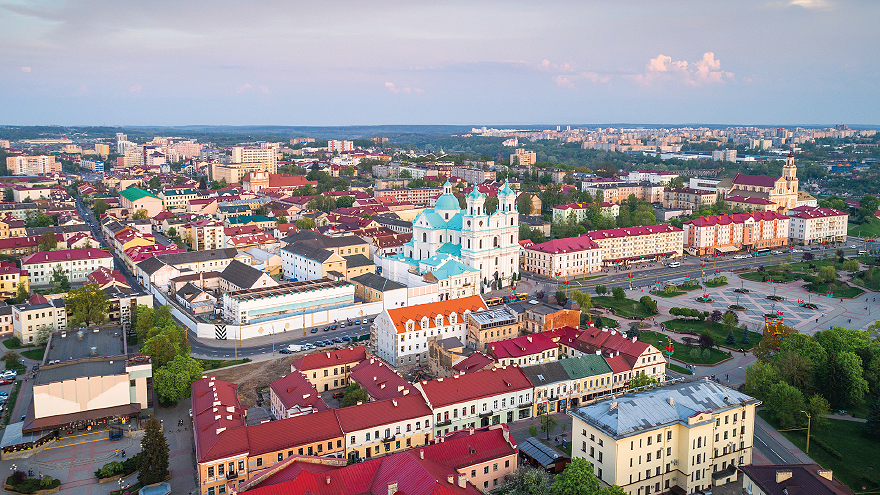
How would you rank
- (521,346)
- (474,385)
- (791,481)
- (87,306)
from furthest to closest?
(87,306) < (521,346) < (474,385) < (791,481)

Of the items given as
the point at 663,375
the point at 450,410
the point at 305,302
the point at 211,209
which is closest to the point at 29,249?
the point at 211,209

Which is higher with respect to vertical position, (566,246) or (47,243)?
(566,246)

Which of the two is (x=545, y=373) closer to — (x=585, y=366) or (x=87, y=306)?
(x=585, y=366)

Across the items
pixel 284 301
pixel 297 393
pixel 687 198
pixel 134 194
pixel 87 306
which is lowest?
pixel 297 393

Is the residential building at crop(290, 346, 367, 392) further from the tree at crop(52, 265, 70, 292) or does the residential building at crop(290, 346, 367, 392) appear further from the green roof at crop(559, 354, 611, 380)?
the tree at crop(52, 265, 70, 292)

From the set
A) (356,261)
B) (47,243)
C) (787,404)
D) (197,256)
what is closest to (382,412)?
(787,404)

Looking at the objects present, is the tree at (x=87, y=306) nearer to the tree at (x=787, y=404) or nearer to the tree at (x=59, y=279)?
the tree at (x=59, y=279)

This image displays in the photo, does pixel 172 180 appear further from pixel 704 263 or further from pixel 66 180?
pixel 704 263

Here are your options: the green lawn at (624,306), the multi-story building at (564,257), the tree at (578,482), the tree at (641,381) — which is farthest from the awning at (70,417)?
the multi-story building at (564,257)
